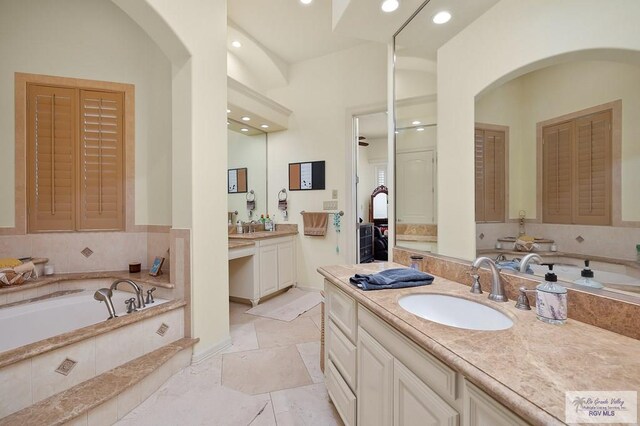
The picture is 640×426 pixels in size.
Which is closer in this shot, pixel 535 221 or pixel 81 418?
pixel 535 221

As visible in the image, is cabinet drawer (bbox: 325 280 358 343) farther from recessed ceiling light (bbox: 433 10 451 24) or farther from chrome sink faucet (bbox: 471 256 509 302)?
recessed ceiling light (bbox: 433 10 451 24)

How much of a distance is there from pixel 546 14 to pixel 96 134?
339 cm

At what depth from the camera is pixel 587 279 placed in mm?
972

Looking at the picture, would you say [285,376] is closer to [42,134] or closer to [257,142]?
[42,134]

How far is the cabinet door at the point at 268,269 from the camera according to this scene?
3555 mm

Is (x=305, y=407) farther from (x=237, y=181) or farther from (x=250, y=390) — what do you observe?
(x=237, y=181)

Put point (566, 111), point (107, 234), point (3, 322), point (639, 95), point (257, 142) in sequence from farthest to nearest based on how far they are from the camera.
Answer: point (257, 142)
point (107, 234)
point (3, 322)
point (566, 111)
point (639, 95)

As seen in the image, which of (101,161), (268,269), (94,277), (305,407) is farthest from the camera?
(268,269)

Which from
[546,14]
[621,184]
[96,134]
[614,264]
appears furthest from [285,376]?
[96,134]

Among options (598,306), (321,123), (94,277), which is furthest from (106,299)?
(321,123)

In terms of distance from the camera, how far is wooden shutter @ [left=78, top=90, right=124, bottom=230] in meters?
2.64

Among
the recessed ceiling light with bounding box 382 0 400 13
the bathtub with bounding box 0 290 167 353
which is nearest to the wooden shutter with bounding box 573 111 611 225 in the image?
the recessed ceiling light with bounding box 382 0 400 13

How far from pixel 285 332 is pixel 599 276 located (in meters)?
2.43

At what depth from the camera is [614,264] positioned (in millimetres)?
909
